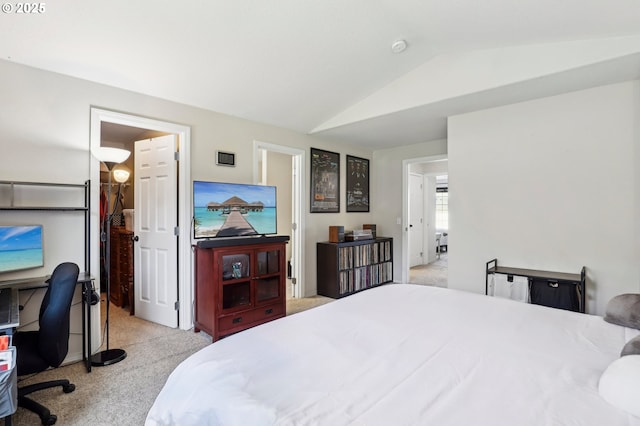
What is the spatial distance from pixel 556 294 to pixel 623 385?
2.19 m

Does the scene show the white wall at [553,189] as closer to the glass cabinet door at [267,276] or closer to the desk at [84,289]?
the glass cabinet door at [267,276]

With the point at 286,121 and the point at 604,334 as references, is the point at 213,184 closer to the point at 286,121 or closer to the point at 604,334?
the point at 286,121

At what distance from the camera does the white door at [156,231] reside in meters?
3.30

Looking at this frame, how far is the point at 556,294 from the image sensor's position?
277 centimetres

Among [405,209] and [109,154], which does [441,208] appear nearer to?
[405,209]

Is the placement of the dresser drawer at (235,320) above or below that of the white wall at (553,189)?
below

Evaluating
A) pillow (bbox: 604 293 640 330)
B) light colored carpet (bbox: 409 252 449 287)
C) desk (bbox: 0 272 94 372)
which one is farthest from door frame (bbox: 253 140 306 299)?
pillow (bbox: 604 293 640 330)

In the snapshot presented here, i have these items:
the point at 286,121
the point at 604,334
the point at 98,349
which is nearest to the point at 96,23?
the point at 286,121

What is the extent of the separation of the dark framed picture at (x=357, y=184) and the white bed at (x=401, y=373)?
11.6 feet

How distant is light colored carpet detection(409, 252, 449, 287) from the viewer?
17.7 ft

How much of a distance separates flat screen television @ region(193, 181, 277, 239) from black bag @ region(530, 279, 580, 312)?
2.64 metres

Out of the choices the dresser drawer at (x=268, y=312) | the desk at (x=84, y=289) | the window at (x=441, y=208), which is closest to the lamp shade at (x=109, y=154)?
the desk at (x=84, y=289)

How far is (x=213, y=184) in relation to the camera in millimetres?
3127

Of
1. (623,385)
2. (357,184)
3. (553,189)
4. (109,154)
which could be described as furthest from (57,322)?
(357,184)
